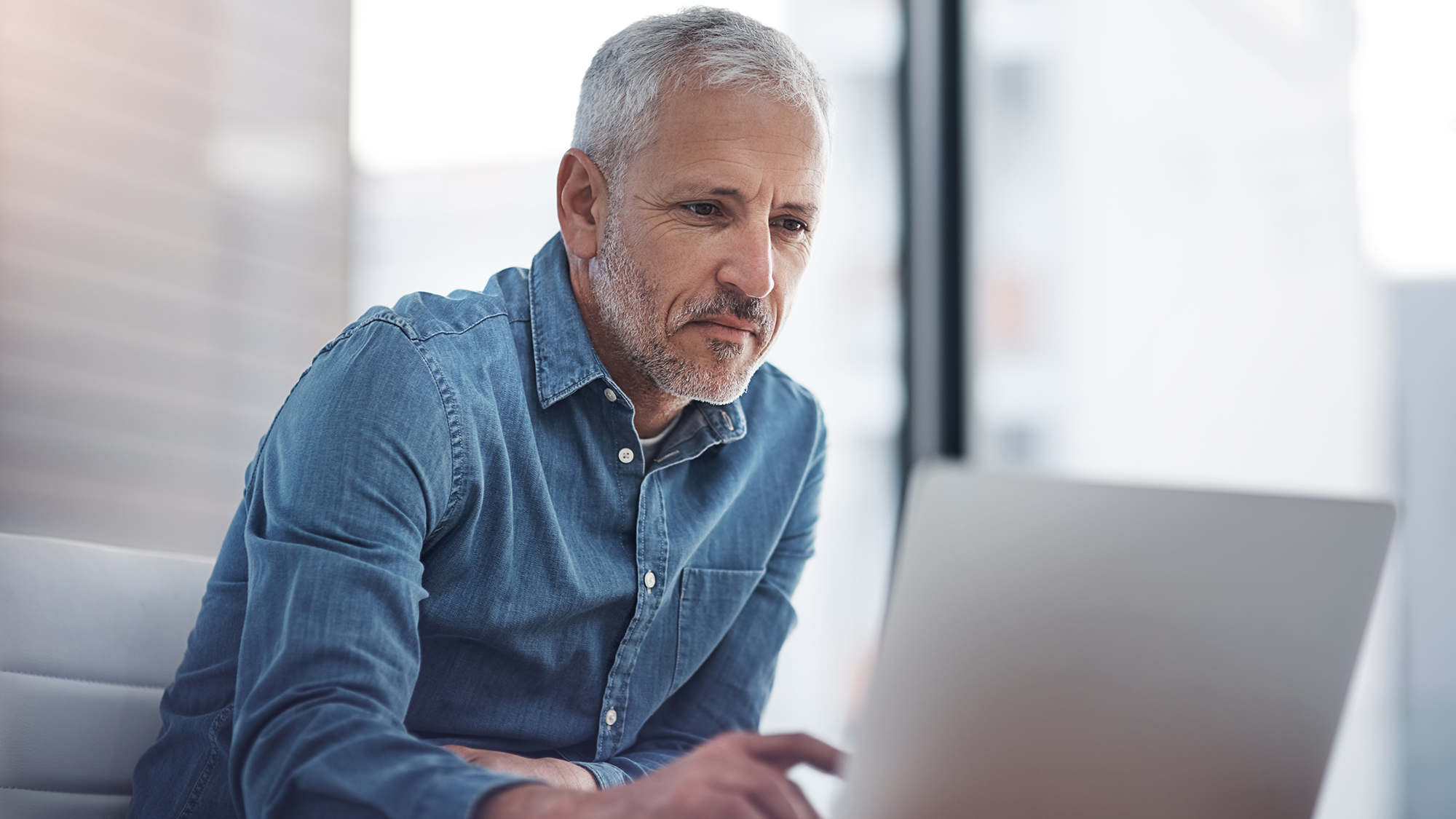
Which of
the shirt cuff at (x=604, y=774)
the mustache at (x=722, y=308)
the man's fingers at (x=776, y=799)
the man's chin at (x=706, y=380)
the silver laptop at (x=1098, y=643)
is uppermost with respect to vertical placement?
the mustache at (x=722, y=308)

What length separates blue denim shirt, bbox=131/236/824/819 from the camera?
0.84 m

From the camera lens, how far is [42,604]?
1.06 m

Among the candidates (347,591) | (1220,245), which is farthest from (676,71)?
(1220,245)

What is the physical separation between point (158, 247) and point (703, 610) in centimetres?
82

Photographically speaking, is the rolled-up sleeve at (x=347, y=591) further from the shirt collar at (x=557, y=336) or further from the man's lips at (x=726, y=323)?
the man's lips at (x=726, y=323)

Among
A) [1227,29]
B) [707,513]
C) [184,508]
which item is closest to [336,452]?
[707,513]

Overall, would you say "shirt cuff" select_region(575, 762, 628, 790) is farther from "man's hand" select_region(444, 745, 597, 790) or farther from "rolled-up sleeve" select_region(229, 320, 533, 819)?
"rolled-up sleeve" select_region(229, 320, 533, 819)

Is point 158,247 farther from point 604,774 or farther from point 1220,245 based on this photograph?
point 1220,245

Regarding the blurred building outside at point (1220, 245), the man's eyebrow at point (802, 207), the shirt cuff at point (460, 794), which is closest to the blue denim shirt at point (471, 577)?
the shirt cuff at point (460, 794)

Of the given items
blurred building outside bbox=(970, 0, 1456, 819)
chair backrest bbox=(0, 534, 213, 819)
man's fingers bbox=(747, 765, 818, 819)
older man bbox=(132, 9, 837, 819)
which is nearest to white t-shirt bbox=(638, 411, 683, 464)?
older man bbox=(132, 9, 837, 819)

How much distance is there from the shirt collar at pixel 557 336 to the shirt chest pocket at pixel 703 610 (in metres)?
0.28

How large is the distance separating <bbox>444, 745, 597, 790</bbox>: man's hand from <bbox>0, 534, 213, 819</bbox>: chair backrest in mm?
314

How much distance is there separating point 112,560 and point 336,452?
0.36 meters

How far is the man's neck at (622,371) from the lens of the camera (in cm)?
132
